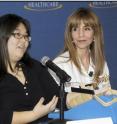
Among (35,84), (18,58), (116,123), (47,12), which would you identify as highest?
(47,12)

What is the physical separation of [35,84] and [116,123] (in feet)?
1.69

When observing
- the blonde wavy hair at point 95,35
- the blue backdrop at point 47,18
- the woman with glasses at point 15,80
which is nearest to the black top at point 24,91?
the woman with glasses at point 15,80

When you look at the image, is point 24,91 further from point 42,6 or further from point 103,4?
point 103,4

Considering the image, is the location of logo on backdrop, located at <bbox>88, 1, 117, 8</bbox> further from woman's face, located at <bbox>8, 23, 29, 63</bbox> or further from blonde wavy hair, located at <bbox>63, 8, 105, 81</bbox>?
woman's face, located at <bbox>8, 23, 29, 63</bbox>

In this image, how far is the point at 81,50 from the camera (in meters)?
2.23

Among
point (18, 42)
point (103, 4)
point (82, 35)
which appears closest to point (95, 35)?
point (82, 35)

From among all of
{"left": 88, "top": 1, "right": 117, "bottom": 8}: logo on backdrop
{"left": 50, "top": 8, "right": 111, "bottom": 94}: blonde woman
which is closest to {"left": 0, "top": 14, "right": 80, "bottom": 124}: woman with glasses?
{"left": 50, "top": 8, "right": 111, "bottom": 94}: blonde woman

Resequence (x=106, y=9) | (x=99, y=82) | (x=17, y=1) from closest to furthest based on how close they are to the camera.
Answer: (x=99, y=82) → (x=17, y=1) → (x=106, y=9)

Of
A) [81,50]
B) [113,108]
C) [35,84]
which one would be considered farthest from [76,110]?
[81,50]

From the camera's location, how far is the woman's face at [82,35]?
2.15 meters

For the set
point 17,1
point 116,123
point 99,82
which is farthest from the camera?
point 17,1

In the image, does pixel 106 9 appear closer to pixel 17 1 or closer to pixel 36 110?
pixel 17 1

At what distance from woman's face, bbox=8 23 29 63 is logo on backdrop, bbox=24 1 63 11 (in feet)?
3.56

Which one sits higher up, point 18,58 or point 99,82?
point 18,58
